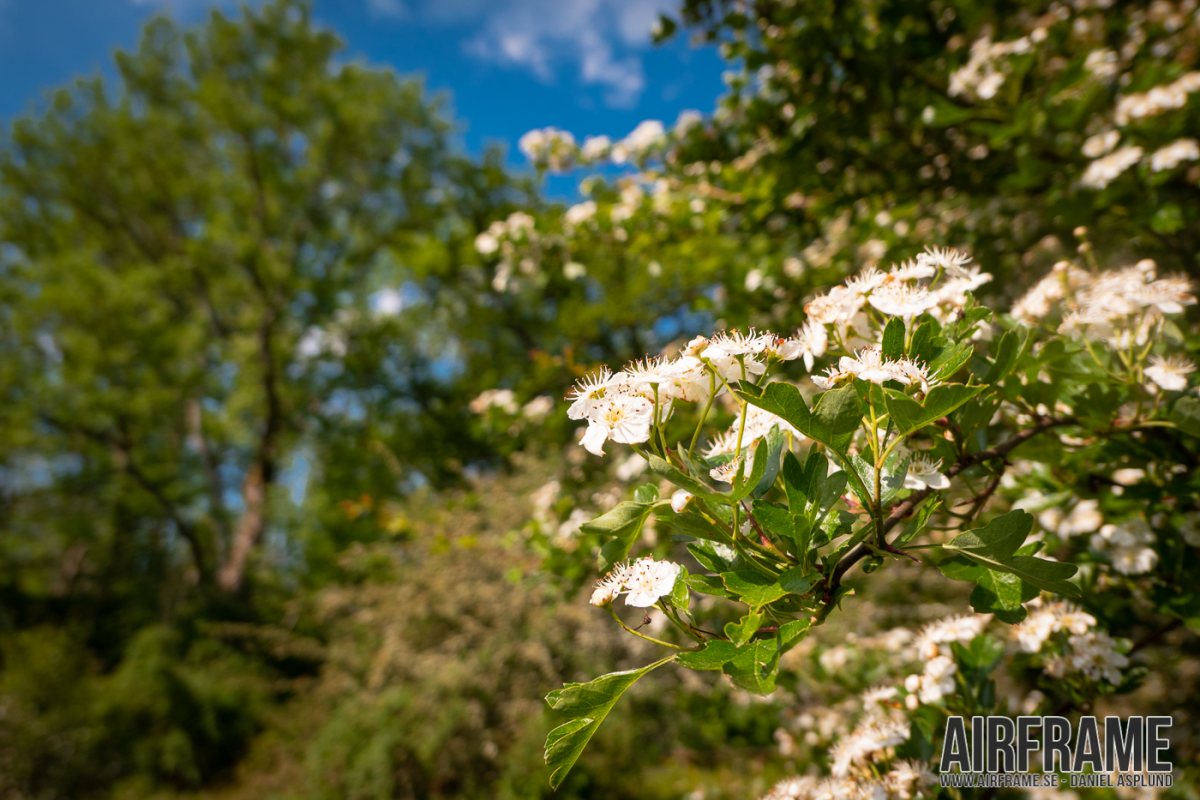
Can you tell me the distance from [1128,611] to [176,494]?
13428mm

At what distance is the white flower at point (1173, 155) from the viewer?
1.54m

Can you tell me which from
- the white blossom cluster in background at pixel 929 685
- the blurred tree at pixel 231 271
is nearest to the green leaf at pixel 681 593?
the white blossom cluster in background at pixel 929 685

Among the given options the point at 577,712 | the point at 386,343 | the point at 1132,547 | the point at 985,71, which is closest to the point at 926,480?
the point at 577,712

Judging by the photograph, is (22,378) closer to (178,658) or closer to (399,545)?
(178,658)

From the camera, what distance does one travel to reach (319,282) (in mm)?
10703

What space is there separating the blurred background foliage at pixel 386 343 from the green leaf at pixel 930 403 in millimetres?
1295

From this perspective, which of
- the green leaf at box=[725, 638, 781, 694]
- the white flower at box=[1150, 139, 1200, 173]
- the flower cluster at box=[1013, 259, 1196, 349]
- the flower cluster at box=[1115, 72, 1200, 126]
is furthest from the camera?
the flower cluster at box=[1115, 72, 1200, 126]

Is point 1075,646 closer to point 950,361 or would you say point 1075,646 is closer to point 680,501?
point 950,361

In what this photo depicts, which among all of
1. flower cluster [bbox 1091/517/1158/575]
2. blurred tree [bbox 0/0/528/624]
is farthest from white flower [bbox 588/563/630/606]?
blurred tree [bbox 0/0/528/624]

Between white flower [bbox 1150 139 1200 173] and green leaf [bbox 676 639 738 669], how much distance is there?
67.4 inches

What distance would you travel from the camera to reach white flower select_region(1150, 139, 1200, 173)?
1.54 metres

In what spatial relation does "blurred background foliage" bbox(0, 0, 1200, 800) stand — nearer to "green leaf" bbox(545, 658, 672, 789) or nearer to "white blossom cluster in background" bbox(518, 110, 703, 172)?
"white blossom cluster in background" bbox(518, 110, 703, 172)

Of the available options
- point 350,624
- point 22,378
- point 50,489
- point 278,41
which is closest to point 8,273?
point 22,378

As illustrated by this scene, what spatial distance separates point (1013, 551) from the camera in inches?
25.3
